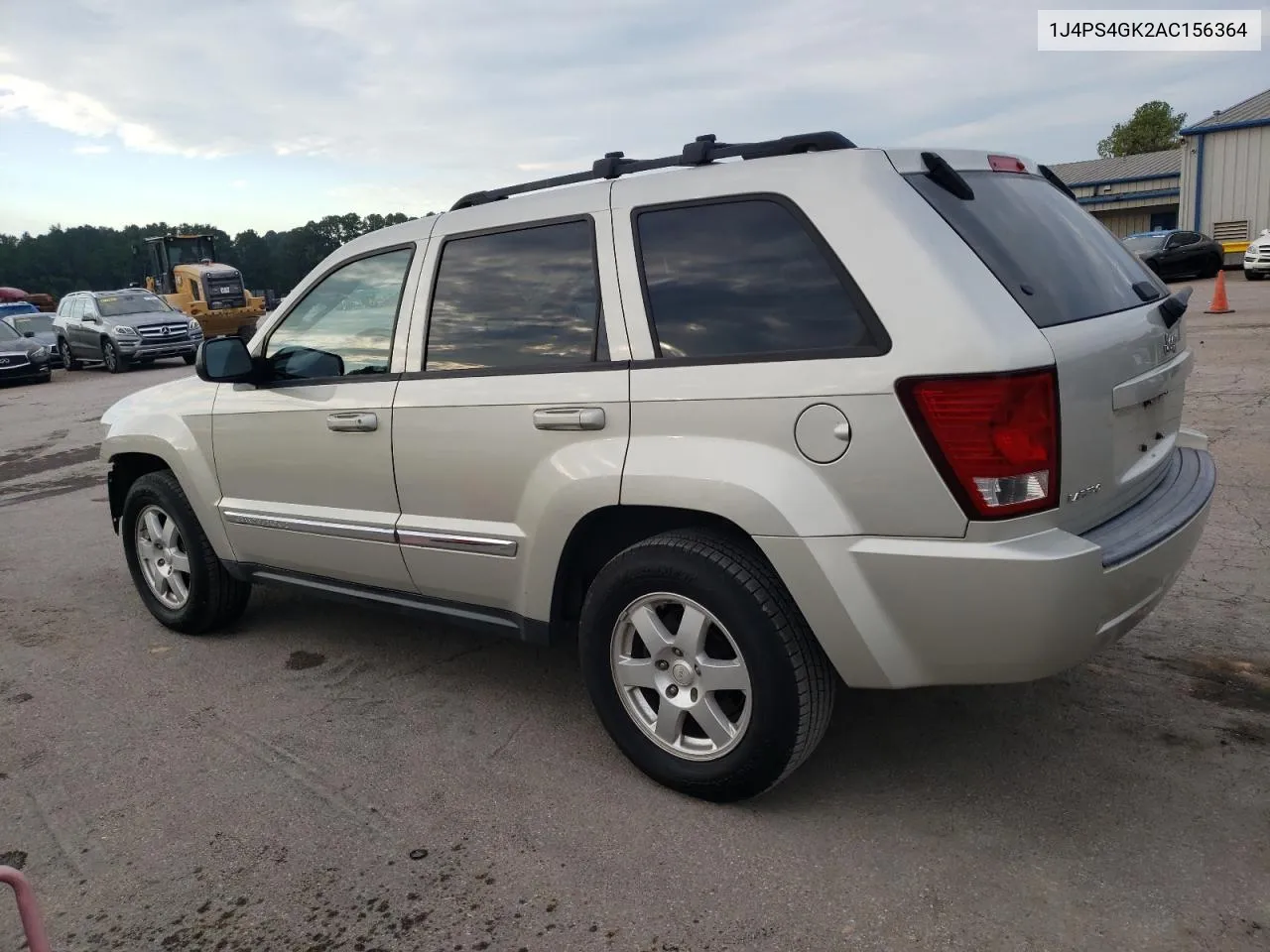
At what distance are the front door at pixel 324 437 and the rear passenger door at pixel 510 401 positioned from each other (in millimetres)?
138

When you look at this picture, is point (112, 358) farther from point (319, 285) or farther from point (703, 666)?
point (703, 666)

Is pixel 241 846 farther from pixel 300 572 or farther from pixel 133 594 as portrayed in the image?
pixel 133 594

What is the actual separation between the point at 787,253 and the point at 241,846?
7.77 feet

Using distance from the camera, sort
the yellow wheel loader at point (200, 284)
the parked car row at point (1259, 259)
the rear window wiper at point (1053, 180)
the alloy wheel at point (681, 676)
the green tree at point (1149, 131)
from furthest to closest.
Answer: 1. the green tree at point (1149, 131)
2. the yellow wheel loader at point (200, 284)
3. the parked car row at point (1259, 259)
4. the rear window wiper at point (1053, 180)
5. the alloy wheel at point (681, 676)

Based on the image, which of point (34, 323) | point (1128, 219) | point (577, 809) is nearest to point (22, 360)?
point (34, 323)

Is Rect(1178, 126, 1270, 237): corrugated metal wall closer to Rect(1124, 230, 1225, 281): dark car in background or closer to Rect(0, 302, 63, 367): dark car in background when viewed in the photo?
Rect(1124, 230, 1225, 281): dark car in background

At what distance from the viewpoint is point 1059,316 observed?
8.95 feet

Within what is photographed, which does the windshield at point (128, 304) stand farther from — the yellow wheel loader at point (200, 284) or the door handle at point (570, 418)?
the door handle at point (570, 418)

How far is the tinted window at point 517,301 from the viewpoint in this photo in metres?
3.29

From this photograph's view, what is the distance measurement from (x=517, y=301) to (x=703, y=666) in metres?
1.40

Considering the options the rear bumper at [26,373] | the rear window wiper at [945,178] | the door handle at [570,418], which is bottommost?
the rear bumper at [26,373]

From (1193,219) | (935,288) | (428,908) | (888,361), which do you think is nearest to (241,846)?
(428,908)

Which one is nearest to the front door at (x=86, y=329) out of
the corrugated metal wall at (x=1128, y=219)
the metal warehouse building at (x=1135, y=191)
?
the metal warehouse building at (x=1135, y=191)

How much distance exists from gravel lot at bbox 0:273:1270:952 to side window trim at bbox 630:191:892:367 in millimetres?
1357
